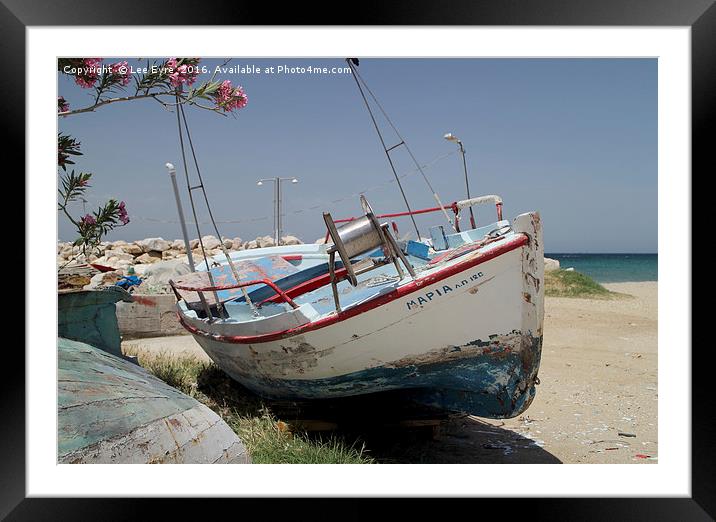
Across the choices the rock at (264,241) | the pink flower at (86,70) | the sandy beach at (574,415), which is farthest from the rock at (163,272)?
the pink flower at (86,70)

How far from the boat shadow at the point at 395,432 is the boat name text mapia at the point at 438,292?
1006 millimetres

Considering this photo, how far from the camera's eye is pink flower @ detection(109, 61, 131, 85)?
4.35 meters

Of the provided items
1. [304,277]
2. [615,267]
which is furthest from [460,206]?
[615,267]

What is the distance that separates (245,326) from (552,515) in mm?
2586

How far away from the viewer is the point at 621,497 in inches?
159

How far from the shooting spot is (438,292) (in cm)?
432

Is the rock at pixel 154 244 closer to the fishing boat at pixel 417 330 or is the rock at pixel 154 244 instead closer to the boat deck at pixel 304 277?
the boat deck at pixel 304 277
